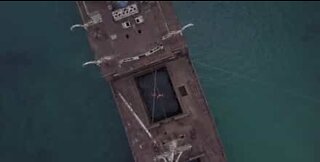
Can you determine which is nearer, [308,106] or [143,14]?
[143,14]

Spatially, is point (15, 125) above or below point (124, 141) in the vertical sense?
above

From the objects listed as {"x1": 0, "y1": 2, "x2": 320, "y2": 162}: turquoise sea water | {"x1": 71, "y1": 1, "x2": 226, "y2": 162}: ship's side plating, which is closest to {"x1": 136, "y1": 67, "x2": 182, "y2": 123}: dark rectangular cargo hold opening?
{"x1": 71, "y1": 1, "x2": 226, "y2": 162}: ship's side plating

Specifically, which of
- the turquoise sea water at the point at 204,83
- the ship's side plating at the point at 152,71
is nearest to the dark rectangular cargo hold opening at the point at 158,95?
the ship's side plating at the point at 152,71

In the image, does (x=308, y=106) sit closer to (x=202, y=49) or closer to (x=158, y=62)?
(x=202, y=49)

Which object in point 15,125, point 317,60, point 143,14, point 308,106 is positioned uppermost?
point 143,14

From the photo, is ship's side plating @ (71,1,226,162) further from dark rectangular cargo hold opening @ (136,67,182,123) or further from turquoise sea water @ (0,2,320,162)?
turquoise sea water @ (0,2,320,162)

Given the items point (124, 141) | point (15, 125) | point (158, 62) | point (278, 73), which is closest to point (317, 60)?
point (278, 73)

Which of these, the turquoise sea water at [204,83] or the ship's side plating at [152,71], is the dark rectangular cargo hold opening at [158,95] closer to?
the ship's side plating at [152,71]
